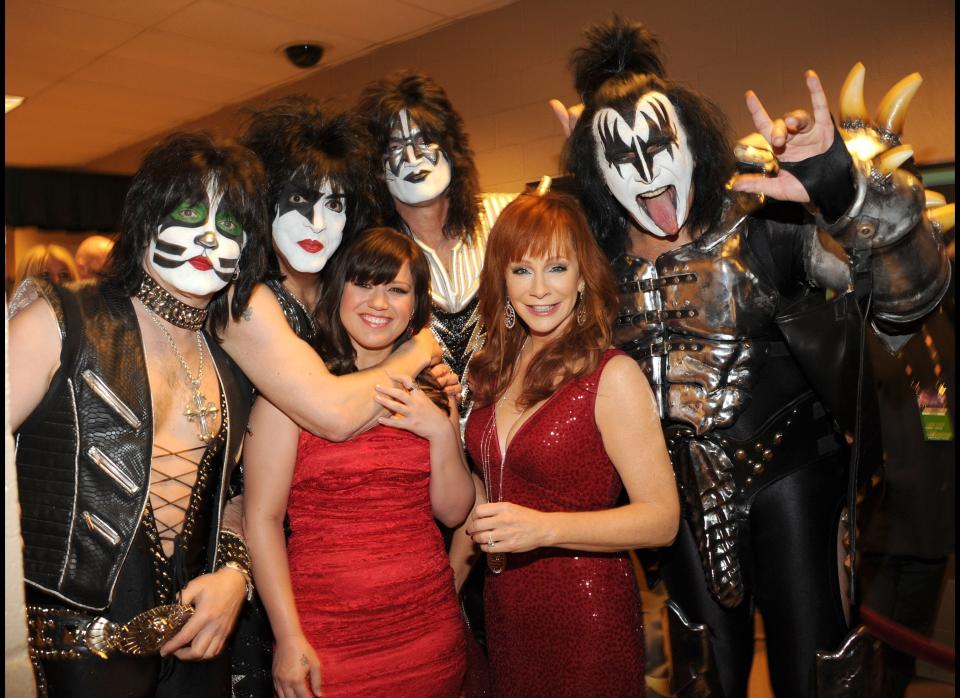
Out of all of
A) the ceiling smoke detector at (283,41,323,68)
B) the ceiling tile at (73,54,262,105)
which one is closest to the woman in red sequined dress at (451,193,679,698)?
the ceiling smoke detector at (283,41,323,68)

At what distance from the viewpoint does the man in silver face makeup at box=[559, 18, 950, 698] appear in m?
2.37

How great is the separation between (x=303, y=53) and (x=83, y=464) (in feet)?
16.3

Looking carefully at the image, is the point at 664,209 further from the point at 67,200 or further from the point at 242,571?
the point at 67,200

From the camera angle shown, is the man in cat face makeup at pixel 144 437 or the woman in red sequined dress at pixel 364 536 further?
the woman in red sequined dress at pixel 364 536

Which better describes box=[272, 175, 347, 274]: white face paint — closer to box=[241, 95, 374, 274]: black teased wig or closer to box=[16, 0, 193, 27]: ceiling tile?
box=[241, 95, 374, 274]: black teased wig

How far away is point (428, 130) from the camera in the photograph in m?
2.94

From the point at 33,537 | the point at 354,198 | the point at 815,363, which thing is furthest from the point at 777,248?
the point at 33,537

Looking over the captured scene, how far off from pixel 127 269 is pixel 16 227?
32.2 feet

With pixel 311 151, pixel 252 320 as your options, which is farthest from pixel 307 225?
pixel 252 320

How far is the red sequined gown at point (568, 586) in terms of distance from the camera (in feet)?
6.72

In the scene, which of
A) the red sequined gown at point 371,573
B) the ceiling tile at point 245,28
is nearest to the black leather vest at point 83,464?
the red sequined gown at point 371,573

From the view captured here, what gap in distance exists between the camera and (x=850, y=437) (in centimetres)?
244

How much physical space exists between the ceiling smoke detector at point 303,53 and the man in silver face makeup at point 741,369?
3977 mm

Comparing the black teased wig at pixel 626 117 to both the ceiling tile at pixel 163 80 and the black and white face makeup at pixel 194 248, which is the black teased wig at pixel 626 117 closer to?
the black and white face makeup at pixel 194 248
